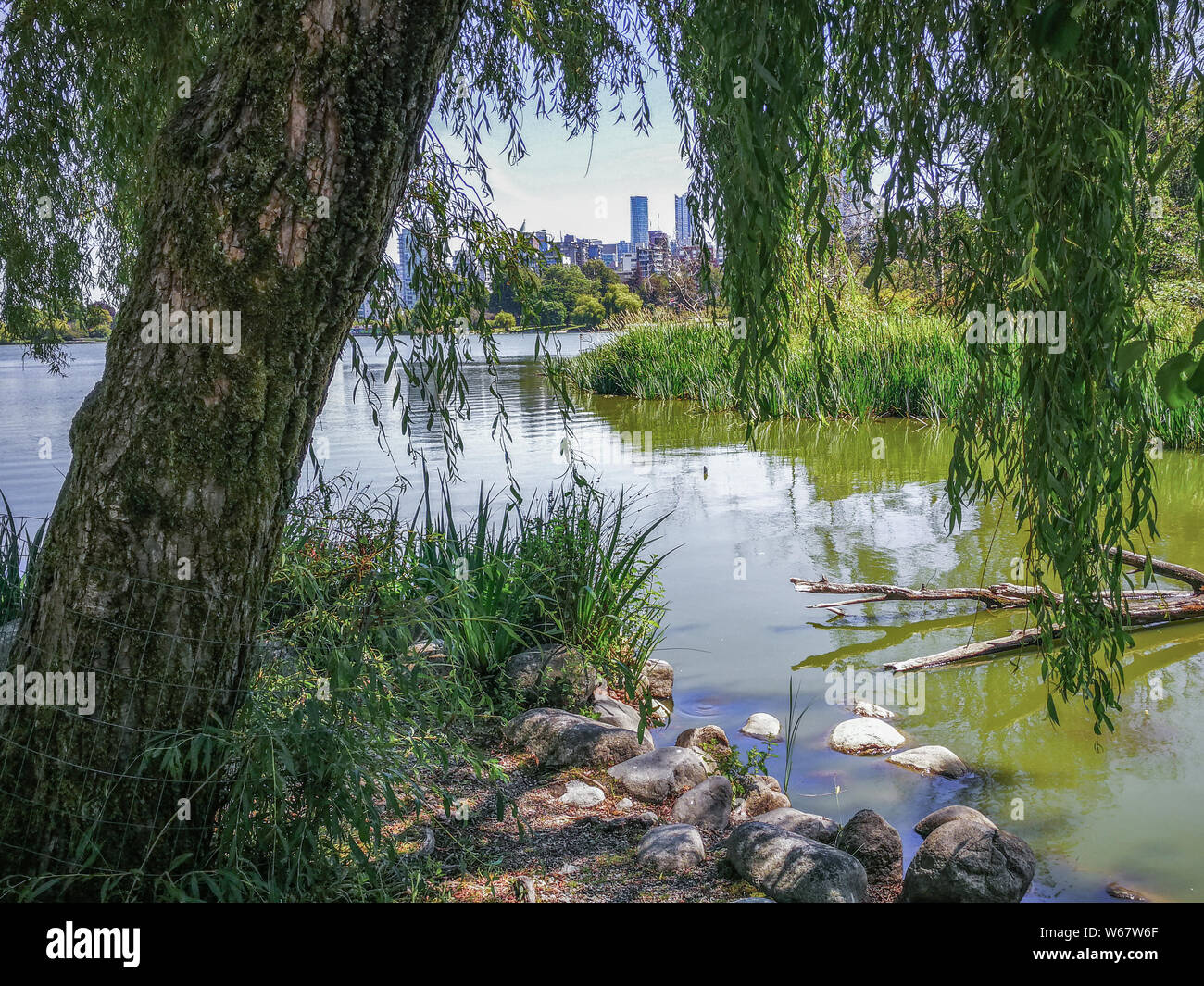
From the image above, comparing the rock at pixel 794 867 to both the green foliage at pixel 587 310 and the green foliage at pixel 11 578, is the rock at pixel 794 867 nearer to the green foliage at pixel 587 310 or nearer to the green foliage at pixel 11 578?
the green foliage at pixel 11 578

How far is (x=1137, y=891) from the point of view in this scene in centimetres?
271

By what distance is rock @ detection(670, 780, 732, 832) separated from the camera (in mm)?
2916

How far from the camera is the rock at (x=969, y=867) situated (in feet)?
8.34

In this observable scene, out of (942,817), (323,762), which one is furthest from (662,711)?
(323,762)

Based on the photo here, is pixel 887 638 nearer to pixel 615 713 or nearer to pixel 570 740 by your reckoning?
pixel 615 713

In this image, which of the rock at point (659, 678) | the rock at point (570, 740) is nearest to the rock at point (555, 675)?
the rock at point (570, 740)

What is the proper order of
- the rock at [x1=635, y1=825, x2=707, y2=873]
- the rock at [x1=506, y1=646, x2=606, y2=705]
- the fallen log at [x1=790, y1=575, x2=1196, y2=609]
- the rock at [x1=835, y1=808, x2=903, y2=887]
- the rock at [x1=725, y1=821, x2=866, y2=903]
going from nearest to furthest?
the rock at [x1=725, y1=821, x2=866, y2=903] < the rock at [x1=635, y1=825, x2=707, y2=873] < the rock at [x1=835, y1=808, x2=903, y2=887] < the rock at [x1=506, y1=646, x2=606, y2=705] < the fallen log at [x1=790, y1=575, x2=1196, y2=609]

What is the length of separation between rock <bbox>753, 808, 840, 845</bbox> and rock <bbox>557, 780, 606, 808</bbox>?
→ 0.53 metres

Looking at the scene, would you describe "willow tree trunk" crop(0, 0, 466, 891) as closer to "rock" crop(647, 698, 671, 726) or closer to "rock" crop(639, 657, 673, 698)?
"rock" crop(647, 698, 671, 726)

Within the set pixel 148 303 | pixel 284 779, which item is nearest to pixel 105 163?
pixel 148 303

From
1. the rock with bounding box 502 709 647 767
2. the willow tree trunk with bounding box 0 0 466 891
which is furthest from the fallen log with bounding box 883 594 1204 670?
the willow tree trunk with bounding box 0 0 466 891

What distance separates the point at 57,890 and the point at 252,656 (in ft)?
1.95

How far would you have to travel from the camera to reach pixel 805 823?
2881mm

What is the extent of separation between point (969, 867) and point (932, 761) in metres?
1.00
